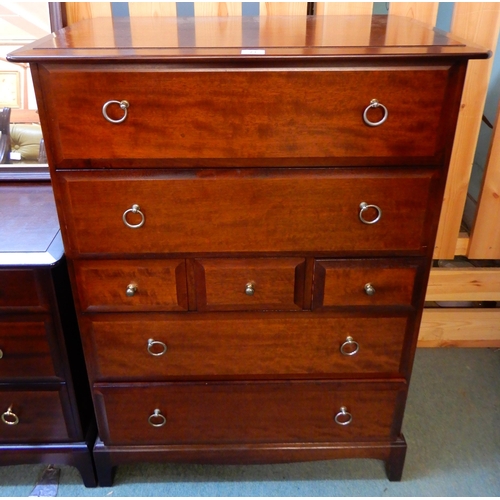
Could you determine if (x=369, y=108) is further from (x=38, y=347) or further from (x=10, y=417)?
(x=10, y=417)

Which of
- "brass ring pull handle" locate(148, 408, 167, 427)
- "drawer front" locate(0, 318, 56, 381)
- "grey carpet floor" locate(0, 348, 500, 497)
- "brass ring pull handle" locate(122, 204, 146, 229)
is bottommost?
"grey carpet floor" locate(0, 348, 500, 497)

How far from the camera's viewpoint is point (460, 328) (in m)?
1.95

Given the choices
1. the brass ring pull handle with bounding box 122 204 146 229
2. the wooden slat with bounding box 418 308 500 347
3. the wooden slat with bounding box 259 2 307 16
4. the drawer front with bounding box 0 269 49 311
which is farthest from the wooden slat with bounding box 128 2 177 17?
the wooden slat with bounding box 418 308 500 347

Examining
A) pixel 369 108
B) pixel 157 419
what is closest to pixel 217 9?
pixel 369 108

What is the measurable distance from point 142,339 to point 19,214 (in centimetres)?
48

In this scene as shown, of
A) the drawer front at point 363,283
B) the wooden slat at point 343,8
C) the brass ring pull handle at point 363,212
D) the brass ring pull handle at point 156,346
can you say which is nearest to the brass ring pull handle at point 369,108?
the brass ring pull handle at point 363,212

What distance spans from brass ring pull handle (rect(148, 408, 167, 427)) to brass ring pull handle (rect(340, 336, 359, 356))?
0.51m

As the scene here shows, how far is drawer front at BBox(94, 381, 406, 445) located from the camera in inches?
52.3

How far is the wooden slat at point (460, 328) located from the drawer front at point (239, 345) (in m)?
0.70

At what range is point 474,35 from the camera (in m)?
1.47

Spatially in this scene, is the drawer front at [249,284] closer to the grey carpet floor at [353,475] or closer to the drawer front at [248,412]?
the drawer front at [248,412]

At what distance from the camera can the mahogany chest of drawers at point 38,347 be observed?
3.90 feet

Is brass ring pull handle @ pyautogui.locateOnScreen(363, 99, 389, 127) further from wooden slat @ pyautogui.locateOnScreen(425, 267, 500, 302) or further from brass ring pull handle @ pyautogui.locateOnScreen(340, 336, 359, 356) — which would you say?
wooden slat @ pyautogui.locateOnScreen(425, 267, 500, 302)

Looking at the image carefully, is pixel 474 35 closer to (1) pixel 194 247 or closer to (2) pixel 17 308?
(1) pixel 194 247
